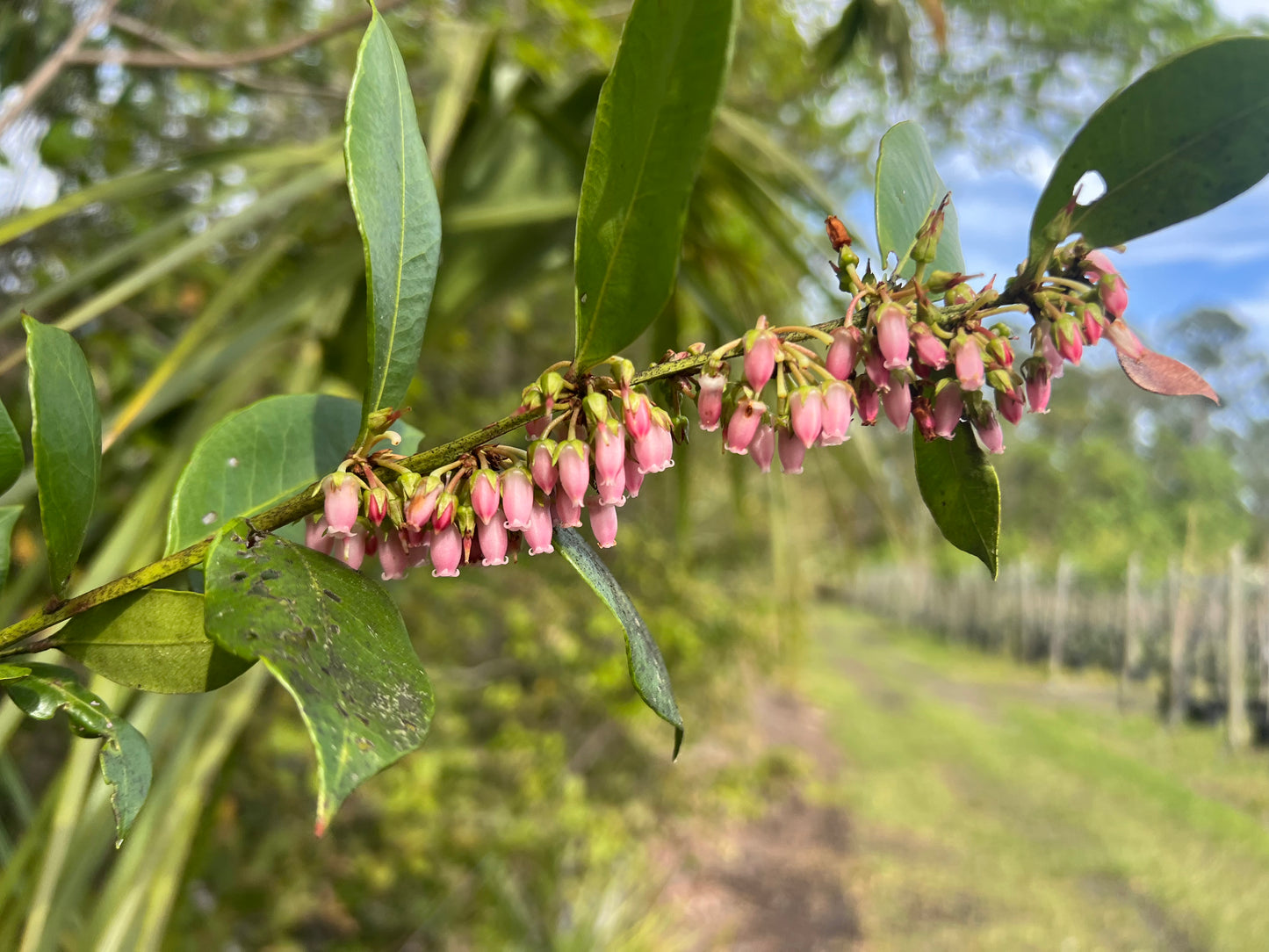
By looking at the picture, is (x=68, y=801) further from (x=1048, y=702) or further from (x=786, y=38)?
(x=1048, y=702)

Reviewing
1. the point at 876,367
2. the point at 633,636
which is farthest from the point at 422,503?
the point at 876,367

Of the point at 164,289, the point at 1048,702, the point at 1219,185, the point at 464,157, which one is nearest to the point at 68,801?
the point at 1219,185

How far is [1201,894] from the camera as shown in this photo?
404 centimetres

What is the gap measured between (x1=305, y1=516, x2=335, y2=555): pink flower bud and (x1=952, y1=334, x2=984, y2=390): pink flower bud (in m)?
0.29

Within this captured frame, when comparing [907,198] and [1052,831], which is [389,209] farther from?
[1052,831]

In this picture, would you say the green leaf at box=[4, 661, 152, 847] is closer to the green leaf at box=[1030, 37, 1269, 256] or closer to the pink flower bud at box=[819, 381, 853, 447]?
the pink flower bud at box=[819, 381, 853, 447]

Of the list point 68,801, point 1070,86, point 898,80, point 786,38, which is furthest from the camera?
point 1070,86

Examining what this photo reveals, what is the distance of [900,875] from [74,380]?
16.5 ft

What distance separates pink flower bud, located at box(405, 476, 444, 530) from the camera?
0.37 meters

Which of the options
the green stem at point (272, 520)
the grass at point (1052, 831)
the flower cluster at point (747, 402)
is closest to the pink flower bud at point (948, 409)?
the flower cluster at point (747, 402)

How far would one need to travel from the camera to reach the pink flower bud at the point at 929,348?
1.23 ft

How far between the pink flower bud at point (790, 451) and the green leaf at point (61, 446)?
0.32 meters

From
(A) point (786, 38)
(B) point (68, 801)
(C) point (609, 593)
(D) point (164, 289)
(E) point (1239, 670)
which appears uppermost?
(A) point (786, 38)

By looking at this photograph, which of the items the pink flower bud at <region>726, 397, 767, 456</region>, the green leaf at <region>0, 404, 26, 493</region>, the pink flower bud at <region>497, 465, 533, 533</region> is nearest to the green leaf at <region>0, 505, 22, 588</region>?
the green leaf at <region>0, 404, 26, 493</region>
